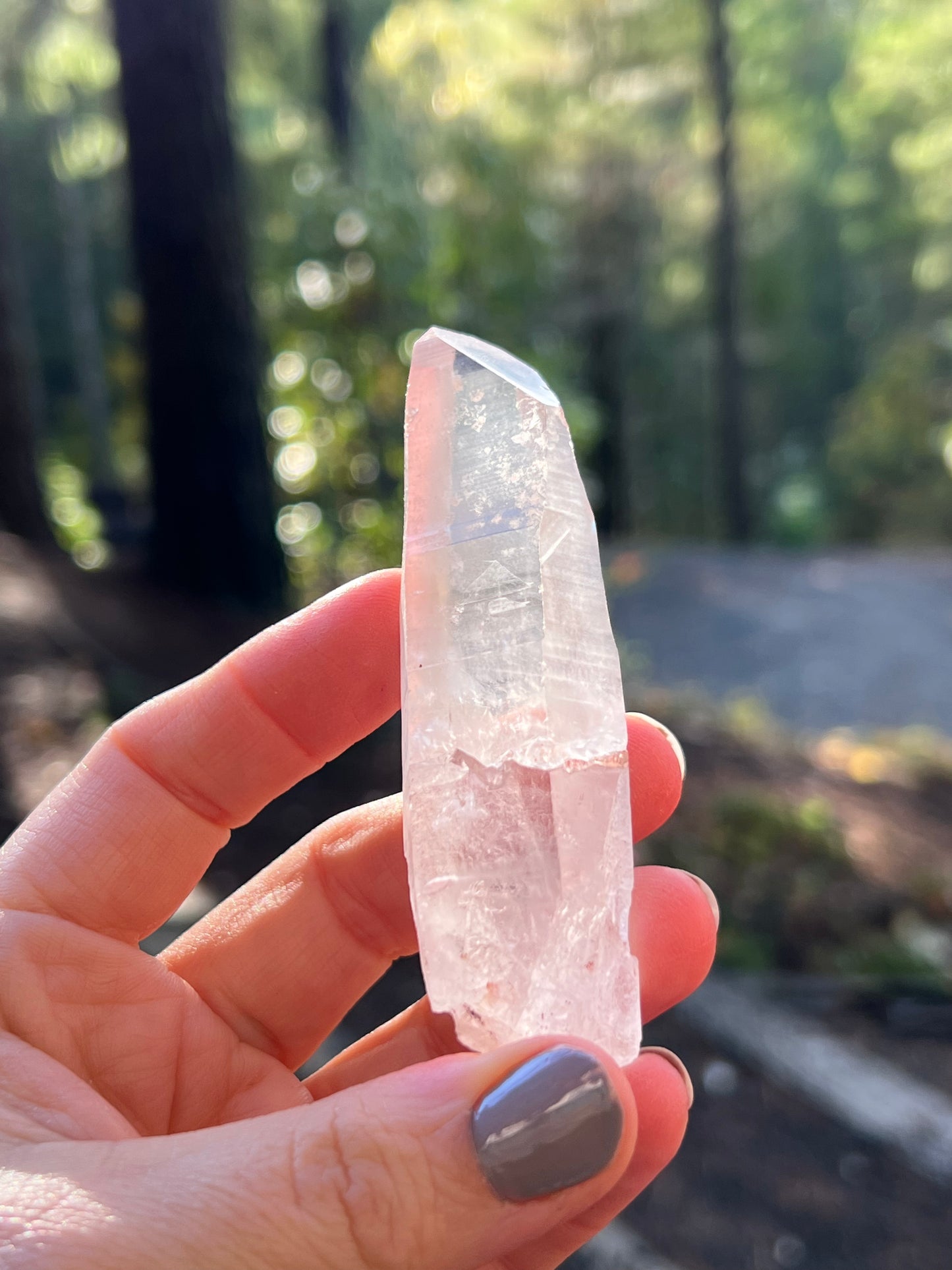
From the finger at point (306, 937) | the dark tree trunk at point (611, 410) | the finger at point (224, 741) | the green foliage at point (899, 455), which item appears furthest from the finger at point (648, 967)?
the green foliage at point (899, 455)

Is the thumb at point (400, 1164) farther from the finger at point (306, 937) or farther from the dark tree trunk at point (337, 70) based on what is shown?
the dark tree trunk at point (337, 70)

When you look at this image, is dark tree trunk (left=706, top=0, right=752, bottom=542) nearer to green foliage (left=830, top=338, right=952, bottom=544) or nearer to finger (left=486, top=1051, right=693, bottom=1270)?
green foliage (left=830, top=338, right=952, bottom=544)

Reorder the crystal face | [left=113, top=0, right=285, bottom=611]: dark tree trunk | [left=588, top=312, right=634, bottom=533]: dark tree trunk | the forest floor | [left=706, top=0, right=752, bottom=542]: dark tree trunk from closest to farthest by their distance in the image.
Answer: the crystal face
the forest floor
[left=113, top=0, right=285, bottom=611]: dark tree trunk
[left=706, top=0, right=752, bottom=542]: dark tree trunk
[left=588, top=312, right=634, bottom=533]: dark tree trunk

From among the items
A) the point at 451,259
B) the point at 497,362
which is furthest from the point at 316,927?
the point at 451,259

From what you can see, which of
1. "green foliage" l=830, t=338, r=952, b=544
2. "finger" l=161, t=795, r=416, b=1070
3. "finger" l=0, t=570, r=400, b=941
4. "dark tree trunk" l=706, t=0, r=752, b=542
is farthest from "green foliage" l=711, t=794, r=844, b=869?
"green foliage" l=830, t=338, r=952, b=544

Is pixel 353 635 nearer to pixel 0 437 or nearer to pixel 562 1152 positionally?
pixel 562 1152
